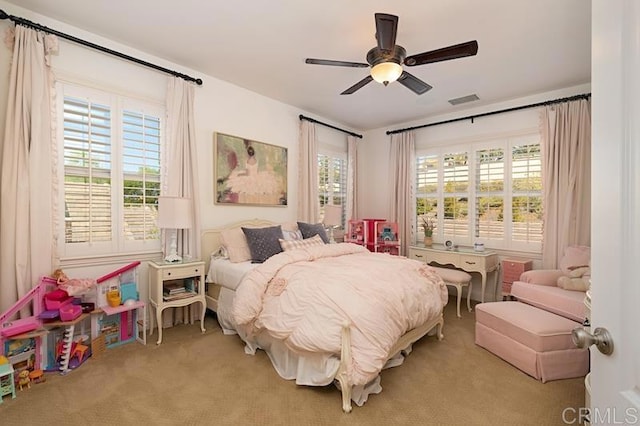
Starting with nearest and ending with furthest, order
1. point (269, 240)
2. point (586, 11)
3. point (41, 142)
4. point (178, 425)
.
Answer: point (178, 425)
point (586, 11)
point (41, 142)
point (269, 240)

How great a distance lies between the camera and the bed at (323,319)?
195 centimetres

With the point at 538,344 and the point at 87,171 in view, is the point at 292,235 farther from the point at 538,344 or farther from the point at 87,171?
the point at 538,344

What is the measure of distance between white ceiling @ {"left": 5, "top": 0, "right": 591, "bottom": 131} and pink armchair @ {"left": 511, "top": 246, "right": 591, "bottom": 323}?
205 centimetres

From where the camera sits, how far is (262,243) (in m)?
3.33

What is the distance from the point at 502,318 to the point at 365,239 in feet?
8.15

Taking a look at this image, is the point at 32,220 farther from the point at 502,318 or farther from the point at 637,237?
the point at 502,318

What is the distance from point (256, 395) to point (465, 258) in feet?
10.6

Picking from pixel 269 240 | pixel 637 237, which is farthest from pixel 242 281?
pixel 637 237

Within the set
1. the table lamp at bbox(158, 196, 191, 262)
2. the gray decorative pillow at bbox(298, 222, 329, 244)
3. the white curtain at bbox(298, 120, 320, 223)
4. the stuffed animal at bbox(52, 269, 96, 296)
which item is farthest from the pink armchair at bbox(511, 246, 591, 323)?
the stuffed animal at bbox(52, 269, 96, 296)

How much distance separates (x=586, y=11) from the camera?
2.32 metres

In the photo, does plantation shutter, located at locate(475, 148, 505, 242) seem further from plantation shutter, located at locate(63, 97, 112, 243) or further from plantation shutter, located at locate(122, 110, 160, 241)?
plantation shutter, located at locate(63, 97, 112, 243)

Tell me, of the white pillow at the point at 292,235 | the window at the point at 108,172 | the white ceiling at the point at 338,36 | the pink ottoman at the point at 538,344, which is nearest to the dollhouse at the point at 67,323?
the window at the point at 108,172

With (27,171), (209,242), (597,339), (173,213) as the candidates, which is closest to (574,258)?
(597,339)

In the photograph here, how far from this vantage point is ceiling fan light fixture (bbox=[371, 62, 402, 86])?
2.42 metres
